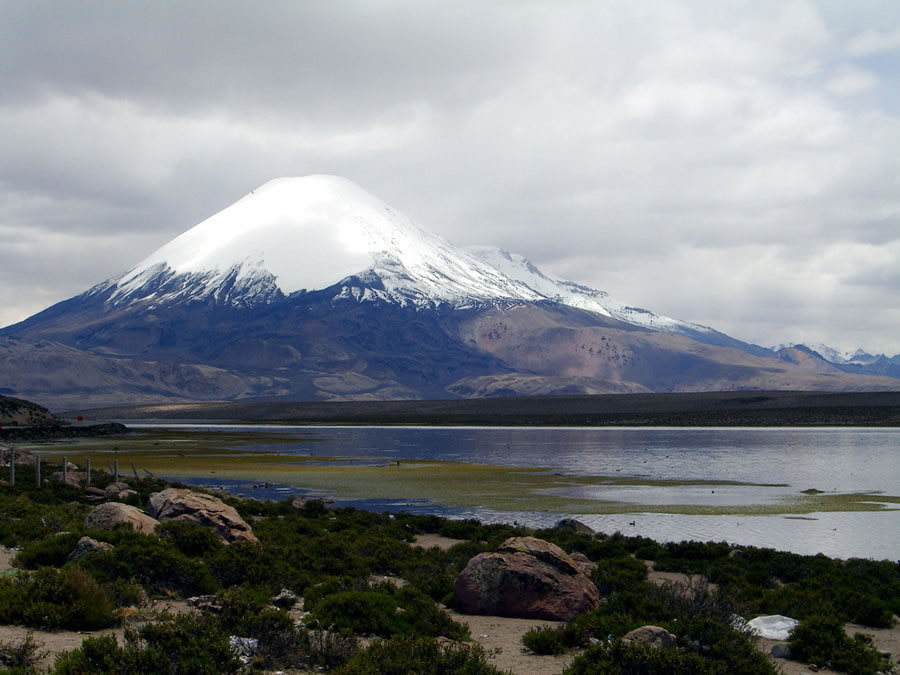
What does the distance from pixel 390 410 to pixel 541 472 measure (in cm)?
13261

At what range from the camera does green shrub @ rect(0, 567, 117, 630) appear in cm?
1199

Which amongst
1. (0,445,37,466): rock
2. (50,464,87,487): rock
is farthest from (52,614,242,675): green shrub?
(0,445,37,466): rock

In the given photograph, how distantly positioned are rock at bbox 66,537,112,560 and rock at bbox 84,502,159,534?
209 centimetres

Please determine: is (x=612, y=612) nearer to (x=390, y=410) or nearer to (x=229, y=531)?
(x=229, y=531)

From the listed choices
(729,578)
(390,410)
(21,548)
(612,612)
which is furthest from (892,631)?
(390,410)

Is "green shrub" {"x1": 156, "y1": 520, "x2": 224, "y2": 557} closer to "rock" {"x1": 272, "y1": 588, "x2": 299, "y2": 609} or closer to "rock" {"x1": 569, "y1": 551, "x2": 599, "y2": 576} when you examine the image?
"rock" {"x1": 272, "y1": 588, "x2": 299, "y2": 609}

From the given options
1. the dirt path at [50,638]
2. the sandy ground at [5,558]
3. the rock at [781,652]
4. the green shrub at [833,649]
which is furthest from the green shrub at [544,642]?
the sandy ground at [5,558]

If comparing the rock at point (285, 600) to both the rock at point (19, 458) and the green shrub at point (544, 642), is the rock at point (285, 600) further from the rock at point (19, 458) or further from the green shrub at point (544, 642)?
the rock at point (19, 458)

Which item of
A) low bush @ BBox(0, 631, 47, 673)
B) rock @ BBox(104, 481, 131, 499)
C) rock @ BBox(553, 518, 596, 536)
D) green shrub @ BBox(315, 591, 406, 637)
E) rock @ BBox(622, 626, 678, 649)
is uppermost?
low bush @ BBox(0, 631, 47, 673)

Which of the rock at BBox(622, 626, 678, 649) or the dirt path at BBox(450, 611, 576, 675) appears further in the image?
the dirt path at BBox(450, 611, 576, 675)

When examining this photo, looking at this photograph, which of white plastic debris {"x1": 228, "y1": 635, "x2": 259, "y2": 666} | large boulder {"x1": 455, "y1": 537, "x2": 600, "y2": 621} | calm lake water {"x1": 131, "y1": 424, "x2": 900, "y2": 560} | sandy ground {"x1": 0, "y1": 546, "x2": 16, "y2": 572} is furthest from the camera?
calm lake water {"x1": 131, "y1": 424, "x2": 900, "y2": 560}

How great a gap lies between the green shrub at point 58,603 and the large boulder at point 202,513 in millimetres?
6954

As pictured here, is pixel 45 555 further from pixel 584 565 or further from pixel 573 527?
pixel 573 527

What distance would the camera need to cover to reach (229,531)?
19891mm
